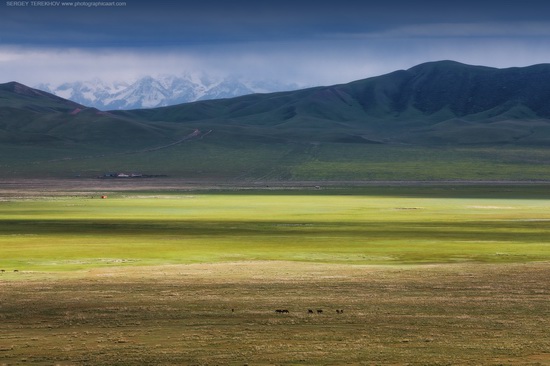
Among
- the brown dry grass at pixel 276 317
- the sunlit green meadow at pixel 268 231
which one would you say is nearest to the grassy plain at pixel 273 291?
the brown dry grass at pixel 276 317

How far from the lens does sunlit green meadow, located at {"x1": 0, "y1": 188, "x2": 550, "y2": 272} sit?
51.2 meters

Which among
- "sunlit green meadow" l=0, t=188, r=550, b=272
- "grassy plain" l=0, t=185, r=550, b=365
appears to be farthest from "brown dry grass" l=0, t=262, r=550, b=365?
"sunlit green meadow" l=0, t=188, r=550, b=272

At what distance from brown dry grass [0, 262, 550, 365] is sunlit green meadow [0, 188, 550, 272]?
21.1 ft

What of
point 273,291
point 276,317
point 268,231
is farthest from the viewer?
point 268,231

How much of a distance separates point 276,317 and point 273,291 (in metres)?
5.17

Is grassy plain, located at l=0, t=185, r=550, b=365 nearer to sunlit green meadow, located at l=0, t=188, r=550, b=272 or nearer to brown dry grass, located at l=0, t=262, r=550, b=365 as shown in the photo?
brown dry grass, located at l=0, t=262, r=550, b=365

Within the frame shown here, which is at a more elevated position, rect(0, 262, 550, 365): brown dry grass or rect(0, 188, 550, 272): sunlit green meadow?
rect(0, 262, 550, 365): brown dry grass

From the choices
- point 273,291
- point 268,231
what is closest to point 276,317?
point 273,291

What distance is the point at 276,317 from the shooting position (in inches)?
1307

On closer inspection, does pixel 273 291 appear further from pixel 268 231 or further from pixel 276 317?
pixel 268 231

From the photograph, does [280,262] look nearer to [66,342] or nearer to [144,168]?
[66,342]

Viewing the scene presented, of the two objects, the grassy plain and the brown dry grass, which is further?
the grassy plain

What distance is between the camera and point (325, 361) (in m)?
27.4

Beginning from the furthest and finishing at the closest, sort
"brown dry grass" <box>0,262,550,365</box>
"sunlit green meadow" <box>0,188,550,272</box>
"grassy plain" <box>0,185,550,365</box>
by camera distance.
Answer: "sunlit green meadow" <box>0,188,550,272</box>
"grassy plain" <box>0,185,550,365</box>
"brown dry grass" <box>0,262,550,365</box>
